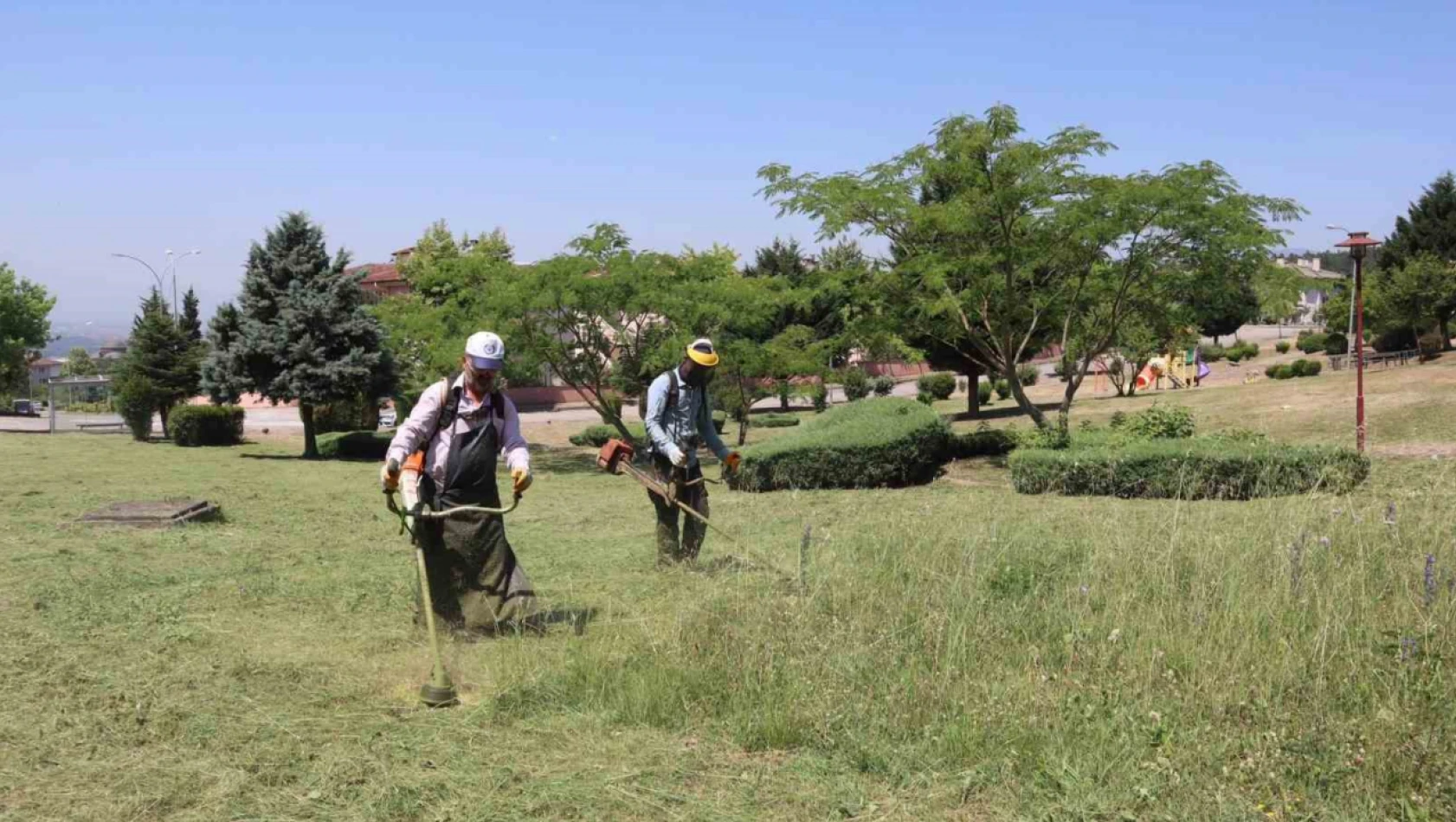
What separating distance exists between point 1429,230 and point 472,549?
1854 inches

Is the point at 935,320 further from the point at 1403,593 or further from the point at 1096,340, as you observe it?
the point at 1403,593

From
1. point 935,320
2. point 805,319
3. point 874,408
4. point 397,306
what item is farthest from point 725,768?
point 805,319

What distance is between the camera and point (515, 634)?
5766mm

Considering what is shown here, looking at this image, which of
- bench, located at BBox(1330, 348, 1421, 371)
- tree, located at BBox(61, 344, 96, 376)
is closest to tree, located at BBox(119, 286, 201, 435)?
bench, located at BBox(1330, 348, 1421, 371)

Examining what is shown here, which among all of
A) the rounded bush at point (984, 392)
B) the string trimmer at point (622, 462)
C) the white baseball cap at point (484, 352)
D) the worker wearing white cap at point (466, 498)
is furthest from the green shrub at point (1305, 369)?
the white baseball cap at point (484, 352)

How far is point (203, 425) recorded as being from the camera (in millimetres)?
28844

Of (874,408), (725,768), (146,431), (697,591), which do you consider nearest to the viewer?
(725,768)

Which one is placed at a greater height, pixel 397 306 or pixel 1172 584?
pixel 397 306

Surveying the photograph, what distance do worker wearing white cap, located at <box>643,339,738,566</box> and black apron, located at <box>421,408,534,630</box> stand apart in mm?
1776

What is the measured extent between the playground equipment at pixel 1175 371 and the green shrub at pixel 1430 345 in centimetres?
685

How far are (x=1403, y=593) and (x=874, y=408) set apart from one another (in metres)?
11.7

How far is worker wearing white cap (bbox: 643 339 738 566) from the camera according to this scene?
787cm

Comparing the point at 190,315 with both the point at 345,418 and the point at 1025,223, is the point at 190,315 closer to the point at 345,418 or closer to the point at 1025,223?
the point at 345,418

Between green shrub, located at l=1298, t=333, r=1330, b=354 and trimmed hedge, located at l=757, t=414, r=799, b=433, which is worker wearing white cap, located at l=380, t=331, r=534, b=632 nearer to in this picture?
trimmed hedge, located at l=757, t=414, r=799, b=433
